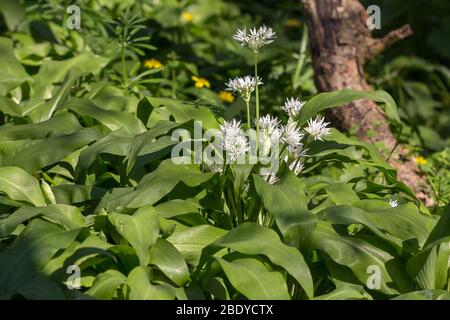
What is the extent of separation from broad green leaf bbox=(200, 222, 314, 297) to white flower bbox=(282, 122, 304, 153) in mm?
342

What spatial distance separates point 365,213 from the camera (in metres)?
3.56

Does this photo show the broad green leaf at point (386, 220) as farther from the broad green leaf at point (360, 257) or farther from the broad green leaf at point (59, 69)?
the broad green leaf at point (59, 69)

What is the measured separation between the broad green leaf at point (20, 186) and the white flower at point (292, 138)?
106 cm

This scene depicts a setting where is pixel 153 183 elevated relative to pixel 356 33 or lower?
lower

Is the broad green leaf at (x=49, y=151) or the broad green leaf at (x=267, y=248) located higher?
the broad green leaf at (x=49, y=151)

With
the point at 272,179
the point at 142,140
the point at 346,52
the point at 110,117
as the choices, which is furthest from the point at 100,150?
the point at 346,52

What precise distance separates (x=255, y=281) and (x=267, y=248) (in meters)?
0.15

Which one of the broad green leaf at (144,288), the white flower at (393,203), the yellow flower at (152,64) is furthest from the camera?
the yellow flower at (152,64)

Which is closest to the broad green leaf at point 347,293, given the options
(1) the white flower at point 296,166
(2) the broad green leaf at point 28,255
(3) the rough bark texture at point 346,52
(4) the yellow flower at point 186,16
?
(1) the white flower at point 296,166

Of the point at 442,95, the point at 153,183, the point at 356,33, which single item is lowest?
the point at 442,95

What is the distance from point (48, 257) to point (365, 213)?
1.26m

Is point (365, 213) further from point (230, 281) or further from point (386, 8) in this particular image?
point (386, 8)

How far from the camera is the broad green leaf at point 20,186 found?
3666mm
